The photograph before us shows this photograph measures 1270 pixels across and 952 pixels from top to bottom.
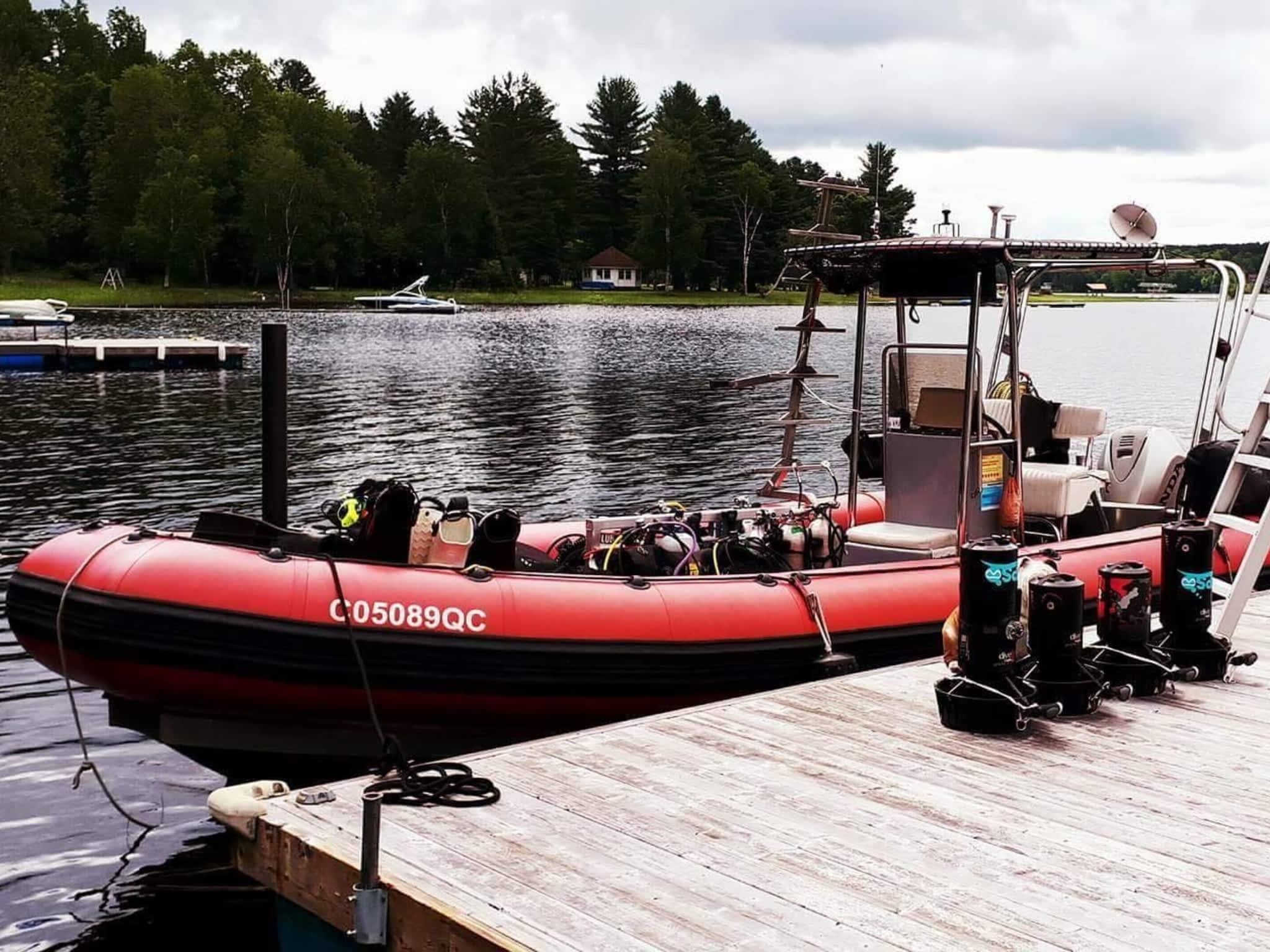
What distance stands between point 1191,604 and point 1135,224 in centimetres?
274

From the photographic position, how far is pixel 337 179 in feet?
277

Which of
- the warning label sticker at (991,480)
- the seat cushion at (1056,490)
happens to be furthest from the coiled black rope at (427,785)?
the seat cushion at (1056,490)

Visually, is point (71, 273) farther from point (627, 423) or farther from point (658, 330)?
point (627, 423)

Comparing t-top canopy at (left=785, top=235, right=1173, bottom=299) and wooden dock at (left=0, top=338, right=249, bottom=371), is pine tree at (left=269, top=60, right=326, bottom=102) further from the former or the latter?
t-top canopy at (left=785, top=235, right=1173, bottom=299)

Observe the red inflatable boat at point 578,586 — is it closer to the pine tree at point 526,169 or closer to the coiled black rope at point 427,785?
the coiled black rope at point 427,785

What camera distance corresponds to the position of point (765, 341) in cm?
5525

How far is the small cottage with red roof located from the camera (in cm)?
10775

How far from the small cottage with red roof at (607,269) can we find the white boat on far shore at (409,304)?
28.5 m

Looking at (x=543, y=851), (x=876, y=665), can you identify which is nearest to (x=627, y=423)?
(x=876, y=665)

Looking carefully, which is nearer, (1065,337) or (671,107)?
(1065,337)

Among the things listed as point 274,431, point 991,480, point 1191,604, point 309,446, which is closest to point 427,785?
point 1191,604

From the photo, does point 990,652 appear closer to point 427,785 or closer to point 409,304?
point 427,785

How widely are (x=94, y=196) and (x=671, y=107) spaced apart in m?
48.2

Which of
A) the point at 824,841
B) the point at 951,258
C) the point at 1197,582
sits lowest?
the point at 824,841
